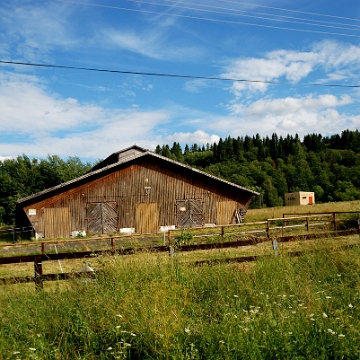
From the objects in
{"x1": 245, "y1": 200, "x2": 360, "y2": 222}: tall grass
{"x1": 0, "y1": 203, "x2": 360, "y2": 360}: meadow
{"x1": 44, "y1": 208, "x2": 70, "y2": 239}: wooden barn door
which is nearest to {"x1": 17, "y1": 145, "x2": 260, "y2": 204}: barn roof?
{"x1": 44, "y1": 208, "x2": 70, "y2": 239}: wooden barn door

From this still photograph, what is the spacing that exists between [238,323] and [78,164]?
75.4 metres

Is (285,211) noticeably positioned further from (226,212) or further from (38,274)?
(38,274)

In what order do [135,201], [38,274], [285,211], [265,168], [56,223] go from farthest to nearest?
[265,168]
[285,211]
[135,201]
[56,223]
[38,274]

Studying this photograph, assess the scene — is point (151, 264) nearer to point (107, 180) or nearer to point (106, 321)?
point (106, 321)

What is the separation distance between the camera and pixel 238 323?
14.9 feet

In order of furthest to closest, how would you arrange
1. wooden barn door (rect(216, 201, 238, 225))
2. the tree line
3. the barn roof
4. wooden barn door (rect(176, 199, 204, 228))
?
1. the tree line
2. wooden barn door (rect(216, 201, 238, 225))
3. wooden barn door (rect(176, 199, 204, 228))
4. the barn roof

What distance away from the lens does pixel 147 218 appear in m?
Result: 26.3

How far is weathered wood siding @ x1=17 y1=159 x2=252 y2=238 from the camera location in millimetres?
24758

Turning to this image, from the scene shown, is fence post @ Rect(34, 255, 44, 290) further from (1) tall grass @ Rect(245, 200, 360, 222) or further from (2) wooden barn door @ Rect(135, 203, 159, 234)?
(1) tall grass @ Rect(245, 200, 360, 222)

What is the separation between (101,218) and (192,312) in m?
21.0

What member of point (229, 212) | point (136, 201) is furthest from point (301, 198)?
point (136, 201)

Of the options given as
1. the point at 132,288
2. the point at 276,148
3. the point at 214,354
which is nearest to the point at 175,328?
the point at 214,354

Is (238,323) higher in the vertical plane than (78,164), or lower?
lower

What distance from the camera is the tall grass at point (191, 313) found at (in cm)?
417
